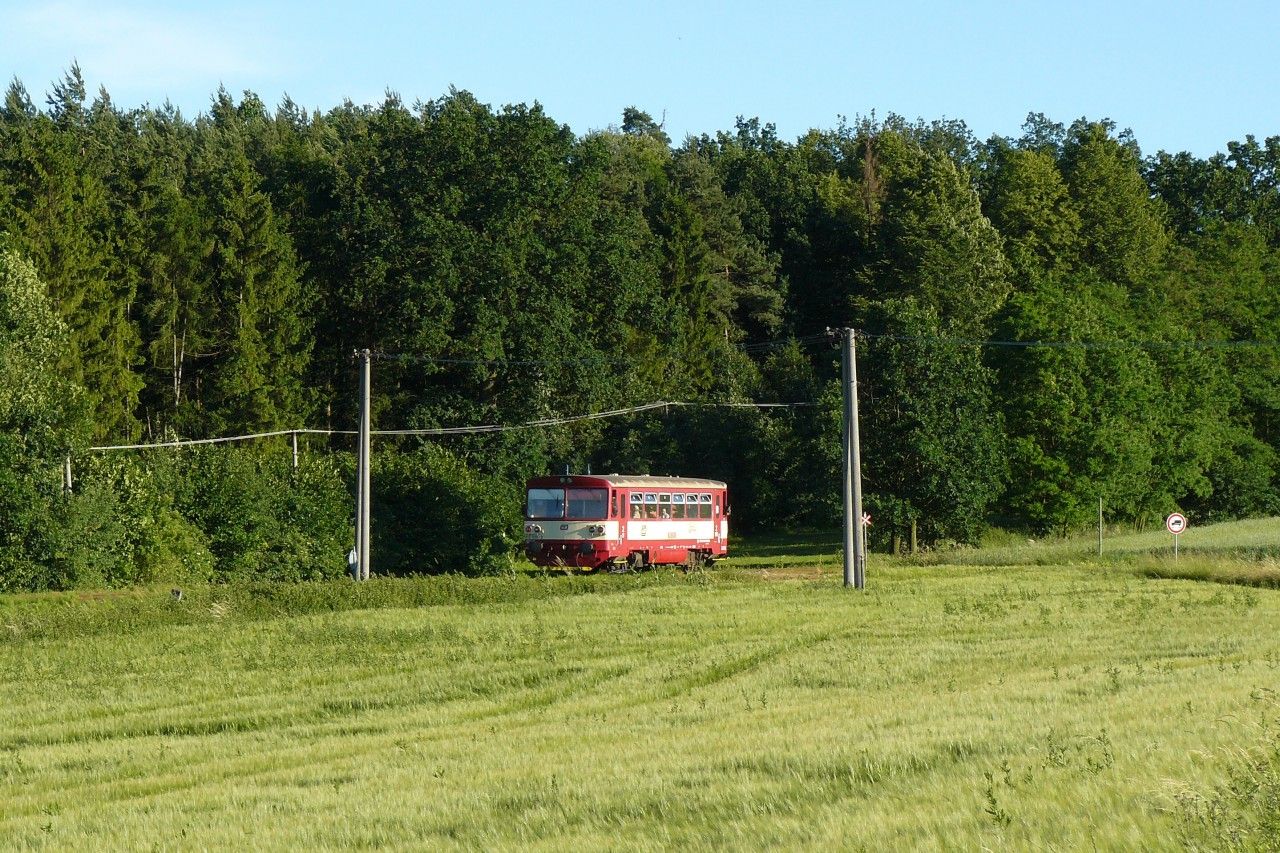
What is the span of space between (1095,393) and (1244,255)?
84.8ft

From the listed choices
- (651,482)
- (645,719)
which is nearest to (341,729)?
(645,719)

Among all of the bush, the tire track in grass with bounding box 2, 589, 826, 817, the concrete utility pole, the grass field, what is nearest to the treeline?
the bush

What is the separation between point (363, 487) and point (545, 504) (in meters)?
7.75

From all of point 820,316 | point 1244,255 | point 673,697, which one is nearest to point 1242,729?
point 673,697

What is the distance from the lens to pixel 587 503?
47.1 meters

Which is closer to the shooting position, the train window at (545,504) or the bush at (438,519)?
the train window at (545,504)

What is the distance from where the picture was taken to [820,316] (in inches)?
4040

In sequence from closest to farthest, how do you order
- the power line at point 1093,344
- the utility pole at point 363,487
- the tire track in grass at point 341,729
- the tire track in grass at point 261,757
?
the tire track in grass at point 261,757
the tire track in grass at point 341,729
the utility pole at point 363,487
the power line at point 1093,344

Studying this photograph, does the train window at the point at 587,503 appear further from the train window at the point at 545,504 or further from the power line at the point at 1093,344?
the power line at the point at 1093,344

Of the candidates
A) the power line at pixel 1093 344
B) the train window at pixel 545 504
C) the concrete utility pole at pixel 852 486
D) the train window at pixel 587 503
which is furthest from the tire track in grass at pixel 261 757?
the power line at pixel 1093 344

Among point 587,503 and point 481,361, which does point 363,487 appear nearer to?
point 587,503

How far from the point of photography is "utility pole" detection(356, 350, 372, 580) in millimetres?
40938

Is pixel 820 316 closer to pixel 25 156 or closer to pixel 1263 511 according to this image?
pixel 1263 511

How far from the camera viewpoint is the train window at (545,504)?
4753cm
